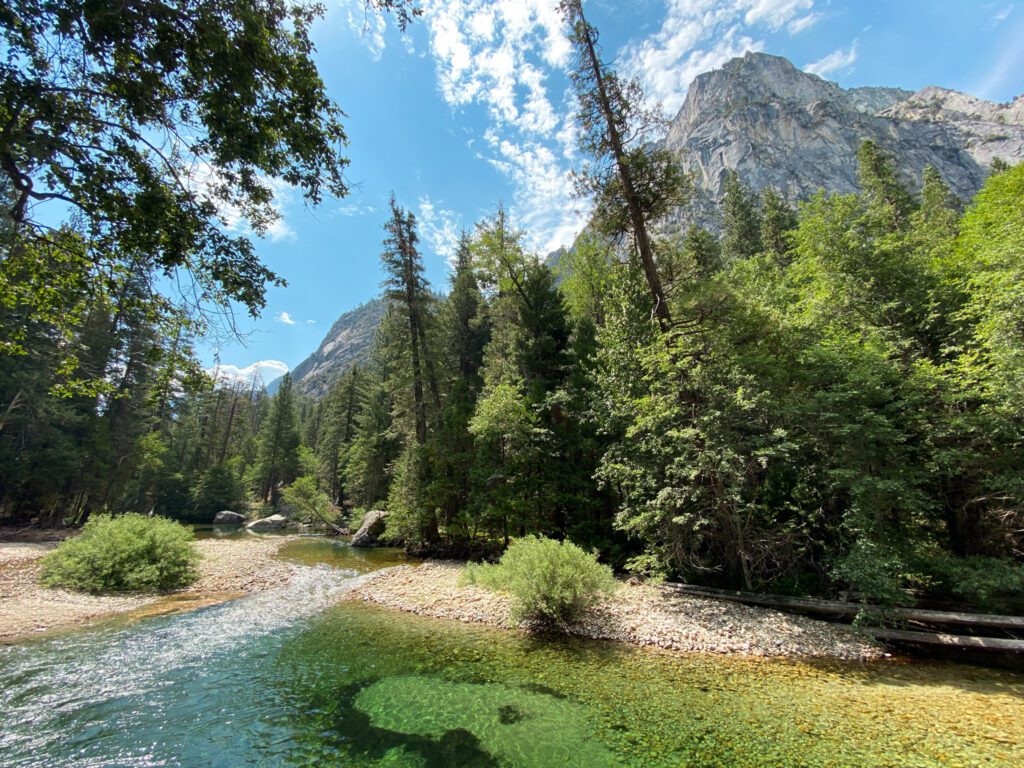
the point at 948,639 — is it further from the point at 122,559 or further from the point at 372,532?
the point at 372,532

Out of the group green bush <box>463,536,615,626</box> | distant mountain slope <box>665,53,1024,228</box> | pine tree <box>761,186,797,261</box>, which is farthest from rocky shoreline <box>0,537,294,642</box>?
distant mountain slope <box>665,53,1024,228</box>

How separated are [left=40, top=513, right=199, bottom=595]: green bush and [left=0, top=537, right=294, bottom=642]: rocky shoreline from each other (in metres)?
0.42

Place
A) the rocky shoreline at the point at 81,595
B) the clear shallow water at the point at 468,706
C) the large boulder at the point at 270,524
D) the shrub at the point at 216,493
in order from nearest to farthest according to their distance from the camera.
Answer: the clear shallow water at the point at 468,706
the rocky shoreline at the point at 81,595
the large boulder at the point at 270,524
the shrub at the point at 216,493

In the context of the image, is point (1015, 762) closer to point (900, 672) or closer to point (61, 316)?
point (900, 672)

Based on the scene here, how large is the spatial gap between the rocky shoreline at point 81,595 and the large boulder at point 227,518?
22114mm

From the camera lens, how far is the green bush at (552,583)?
28.6ft

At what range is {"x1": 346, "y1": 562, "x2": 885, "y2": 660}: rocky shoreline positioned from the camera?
7844 mm

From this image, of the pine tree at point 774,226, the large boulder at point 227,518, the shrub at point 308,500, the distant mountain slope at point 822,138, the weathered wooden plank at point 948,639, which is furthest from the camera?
the distant mountain slope at point 822,138

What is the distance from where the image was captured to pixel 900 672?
6785 millimetres

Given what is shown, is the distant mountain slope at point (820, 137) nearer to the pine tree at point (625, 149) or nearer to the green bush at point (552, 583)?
the pine tree at point (625, 149)

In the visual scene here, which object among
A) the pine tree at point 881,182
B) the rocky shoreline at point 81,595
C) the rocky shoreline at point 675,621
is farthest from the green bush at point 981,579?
the pine tree at point 881,182

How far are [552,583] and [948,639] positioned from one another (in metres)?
7.42

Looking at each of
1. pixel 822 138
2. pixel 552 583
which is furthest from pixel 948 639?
pixel 822 138

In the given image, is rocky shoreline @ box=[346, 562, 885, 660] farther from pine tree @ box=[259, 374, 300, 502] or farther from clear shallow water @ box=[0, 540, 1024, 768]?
pine tree @ box=[259, 374, 300, 502]
